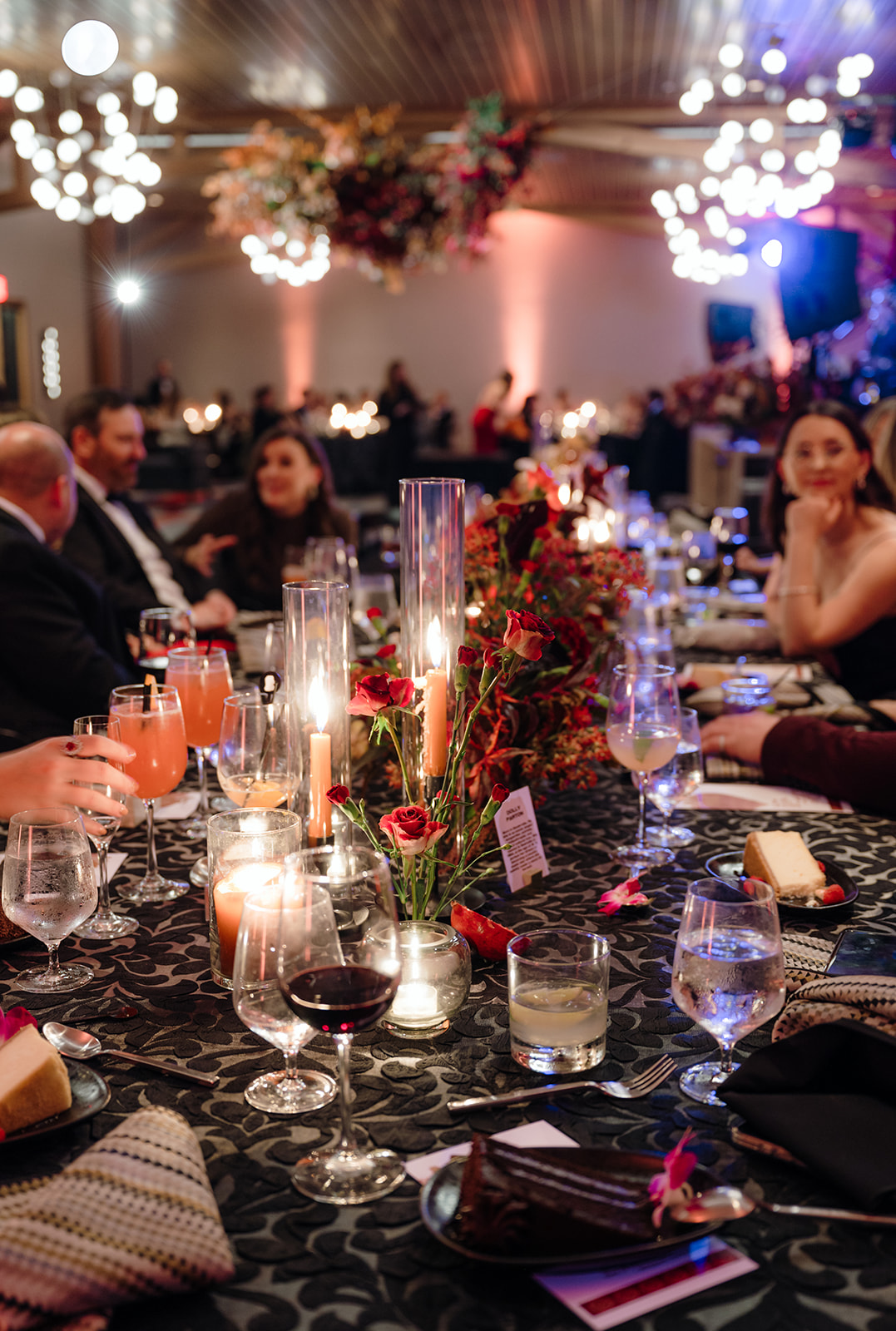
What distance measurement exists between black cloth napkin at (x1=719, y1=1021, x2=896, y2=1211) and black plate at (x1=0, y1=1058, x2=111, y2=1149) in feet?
1.70

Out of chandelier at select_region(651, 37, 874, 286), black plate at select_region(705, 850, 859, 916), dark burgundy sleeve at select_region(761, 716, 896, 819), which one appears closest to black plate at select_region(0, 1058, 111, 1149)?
black plate at select_region(705, 850, 859, 916)

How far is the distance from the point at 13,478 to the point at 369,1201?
2317 millimetres

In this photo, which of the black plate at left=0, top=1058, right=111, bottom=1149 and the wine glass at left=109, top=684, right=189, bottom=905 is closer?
the black plate at left=0, top=1058, right=111, bottom=1149

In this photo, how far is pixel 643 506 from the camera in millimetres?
4723

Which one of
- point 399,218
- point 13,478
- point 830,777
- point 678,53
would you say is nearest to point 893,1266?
point 830,777

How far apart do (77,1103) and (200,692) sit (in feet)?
2.68

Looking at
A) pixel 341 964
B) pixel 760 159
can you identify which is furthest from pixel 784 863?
pixel 760 159

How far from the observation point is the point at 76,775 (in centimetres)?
143

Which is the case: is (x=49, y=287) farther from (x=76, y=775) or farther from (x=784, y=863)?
(x=784, y=863)

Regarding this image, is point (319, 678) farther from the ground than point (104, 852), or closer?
farther from the ground

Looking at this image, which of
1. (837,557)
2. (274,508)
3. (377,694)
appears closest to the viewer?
(377,694)

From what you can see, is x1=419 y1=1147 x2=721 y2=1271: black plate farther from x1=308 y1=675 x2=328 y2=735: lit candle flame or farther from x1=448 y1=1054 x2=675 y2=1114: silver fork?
x1=308 y1=675 x2=328 y2=735: lit candle flame

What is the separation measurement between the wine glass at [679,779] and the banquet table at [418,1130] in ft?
0.39

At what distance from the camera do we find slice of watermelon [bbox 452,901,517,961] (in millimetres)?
1261
